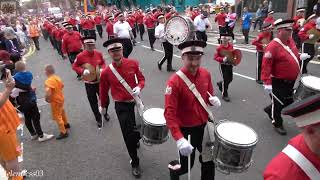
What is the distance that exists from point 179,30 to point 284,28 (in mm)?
4806

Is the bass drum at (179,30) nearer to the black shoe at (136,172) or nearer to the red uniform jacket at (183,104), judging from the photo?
the black shoe at (136,172)

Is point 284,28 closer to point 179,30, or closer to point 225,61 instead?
point 225,61

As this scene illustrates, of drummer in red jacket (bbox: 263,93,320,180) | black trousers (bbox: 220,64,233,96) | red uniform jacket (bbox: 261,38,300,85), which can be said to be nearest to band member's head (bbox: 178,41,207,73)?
drummer in red jacket (bbox: 263,93,320,180)

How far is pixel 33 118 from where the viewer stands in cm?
631

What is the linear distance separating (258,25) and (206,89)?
68.2 feet

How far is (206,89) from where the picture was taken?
155 inches

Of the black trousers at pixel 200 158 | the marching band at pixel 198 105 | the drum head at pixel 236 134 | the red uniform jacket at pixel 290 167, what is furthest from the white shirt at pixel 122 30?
the red uniform jacket at pixel 290 167

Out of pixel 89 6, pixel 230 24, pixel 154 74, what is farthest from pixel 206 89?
pixel 89 6

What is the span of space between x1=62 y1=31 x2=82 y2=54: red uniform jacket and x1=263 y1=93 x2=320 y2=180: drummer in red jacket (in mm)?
9942

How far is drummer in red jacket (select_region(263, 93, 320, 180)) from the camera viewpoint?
6.08ft

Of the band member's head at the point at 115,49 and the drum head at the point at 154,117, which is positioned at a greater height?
the band member's head at the point at 115,49

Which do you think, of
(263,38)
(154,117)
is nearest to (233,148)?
(154,117)

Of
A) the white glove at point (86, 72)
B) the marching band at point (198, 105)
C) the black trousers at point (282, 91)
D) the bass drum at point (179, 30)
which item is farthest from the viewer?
the bass drum at point (179, 30)

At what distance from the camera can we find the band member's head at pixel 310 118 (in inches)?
72.3
